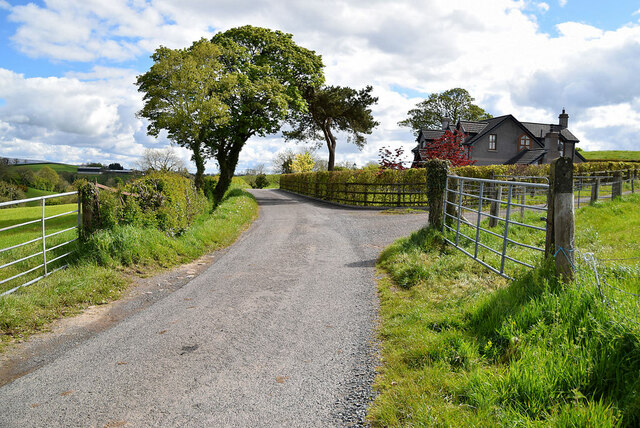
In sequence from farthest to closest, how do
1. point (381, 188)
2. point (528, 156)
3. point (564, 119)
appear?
point (564, 119) → point (528, 156) → point (381, 188)

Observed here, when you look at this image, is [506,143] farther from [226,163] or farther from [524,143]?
[226,163]

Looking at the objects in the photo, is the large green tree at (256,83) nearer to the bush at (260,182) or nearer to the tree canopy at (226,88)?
the tree canopy at (226,88)

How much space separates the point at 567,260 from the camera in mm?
4406

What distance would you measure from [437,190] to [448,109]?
2445 inches

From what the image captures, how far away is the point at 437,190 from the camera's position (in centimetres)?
940

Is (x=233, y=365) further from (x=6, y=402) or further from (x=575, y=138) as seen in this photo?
(x=575, y=138)

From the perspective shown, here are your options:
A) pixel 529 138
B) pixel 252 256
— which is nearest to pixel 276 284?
pixel 252 256

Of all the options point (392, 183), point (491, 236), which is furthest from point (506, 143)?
point (491, 236)

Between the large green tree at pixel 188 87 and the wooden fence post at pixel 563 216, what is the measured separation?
2382 centimetres

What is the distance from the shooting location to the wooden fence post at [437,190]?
9297 mm

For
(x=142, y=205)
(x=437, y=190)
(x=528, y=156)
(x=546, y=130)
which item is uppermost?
(x=546, y=130)

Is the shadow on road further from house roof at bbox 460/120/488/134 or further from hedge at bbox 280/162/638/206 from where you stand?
house roof at bbox 460/120/488/134

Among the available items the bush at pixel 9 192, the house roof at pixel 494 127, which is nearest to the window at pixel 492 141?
the house roof at pixel 494 127

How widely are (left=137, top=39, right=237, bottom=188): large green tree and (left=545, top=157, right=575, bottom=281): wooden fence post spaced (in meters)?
23.8
